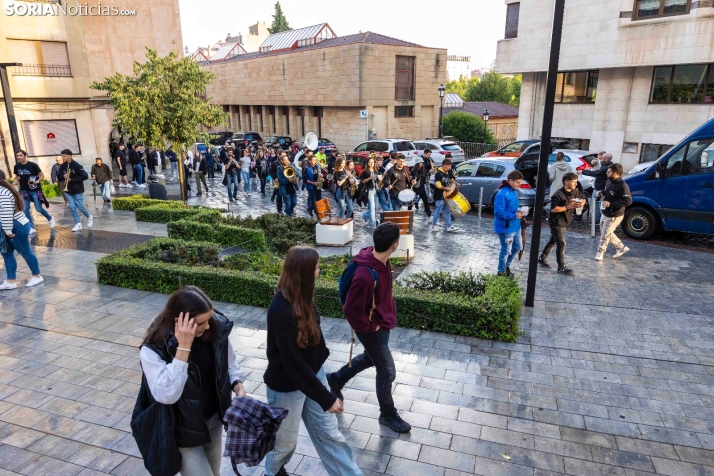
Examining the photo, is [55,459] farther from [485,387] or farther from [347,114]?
[347,114]

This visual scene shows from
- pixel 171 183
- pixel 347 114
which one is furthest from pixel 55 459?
pixel 347 114

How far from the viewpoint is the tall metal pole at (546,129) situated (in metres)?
6.09

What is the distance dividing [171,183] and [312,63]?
16629 millimetres

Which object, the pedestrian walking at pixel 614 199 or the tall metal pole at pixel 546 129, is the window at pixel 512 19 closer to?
the pedestrian walking at pixel 614 199

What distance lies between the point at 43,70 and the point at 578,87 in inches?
974

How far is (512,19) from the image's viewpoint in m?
26.0

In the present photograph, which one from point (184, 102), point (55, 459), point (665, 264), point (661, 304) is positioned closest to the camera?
point (55, 459)

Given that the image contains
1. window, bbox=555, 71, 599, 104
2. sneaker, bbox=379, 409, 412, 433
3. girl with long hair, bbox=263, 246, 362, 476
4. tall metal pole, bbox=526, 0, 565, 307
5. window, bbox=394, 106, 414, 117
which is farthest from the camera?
window, bbox=394, 106, 414, 117

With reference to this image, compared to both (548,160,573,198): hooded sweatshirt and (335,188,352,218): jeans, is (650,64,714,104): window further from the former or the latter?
(335,188,352,218): jeans

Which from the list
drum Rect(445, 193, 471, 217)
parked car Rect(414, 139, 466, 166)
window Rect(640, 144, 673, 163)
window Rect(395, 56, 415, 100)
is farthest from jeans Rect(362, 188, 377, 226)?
window Rect(395, 56, 415, 100)

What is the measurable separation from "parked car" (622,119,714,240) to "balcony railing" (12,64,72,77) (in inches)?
921

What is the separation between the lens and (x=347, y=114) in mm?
33062

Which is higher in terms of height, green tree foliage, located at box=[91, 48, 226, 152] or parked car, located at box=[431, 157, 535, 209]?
green tree foliage, located at box=[91, 48, 226, 152]

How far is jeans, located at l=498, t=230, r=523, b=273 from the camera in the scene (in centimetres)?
775
